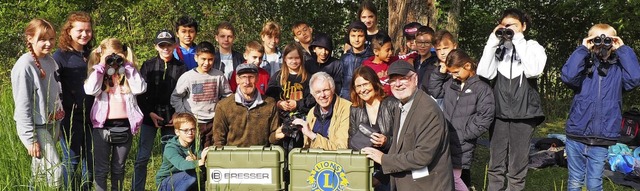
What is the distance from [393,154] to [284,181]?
86cm

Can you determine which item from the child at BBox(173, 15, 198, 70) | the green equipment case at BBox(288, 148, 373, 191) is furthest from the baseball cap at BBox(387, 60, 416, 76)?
the child at BBox(173, 15, 198, 70)

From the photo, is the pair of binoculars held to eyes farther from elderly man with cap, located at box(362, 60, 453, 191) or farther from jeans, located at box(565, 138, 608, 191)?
elderly man with cap, located at box(362, 60, 453, 191)

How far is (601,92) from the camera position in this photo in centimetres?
497

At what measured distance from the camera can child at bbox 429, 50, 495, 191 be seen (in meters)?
4.91

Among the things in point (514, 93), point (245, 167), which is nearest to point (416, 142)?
point (245, 167)

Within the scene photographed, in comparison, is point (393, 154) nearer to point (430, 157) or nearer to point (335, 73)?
point (430, 157)

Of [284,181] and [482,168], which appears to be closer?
[284,181]

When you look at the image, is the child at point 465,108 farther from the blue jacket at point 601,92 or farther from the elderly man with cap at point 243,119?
the elderly man with cap at point 243,119

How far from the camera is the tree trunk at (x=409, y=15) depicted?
8.17 metres

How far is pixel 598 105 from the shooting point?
4965 millimetres

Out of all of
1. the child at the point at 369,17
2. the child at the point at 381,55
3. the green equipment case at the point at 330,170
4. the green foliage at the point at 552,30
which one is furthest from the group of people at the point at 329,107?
the green foliage at the point at 552,30

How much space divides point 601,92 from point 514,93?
0.62 meters

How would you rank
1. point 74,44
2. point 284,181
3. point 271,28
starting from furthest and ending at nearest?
point 271,28 → point 74,44 → point 284,181

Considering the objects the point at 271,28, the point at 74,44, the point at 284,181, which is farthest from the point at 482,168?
the point at 74,44
